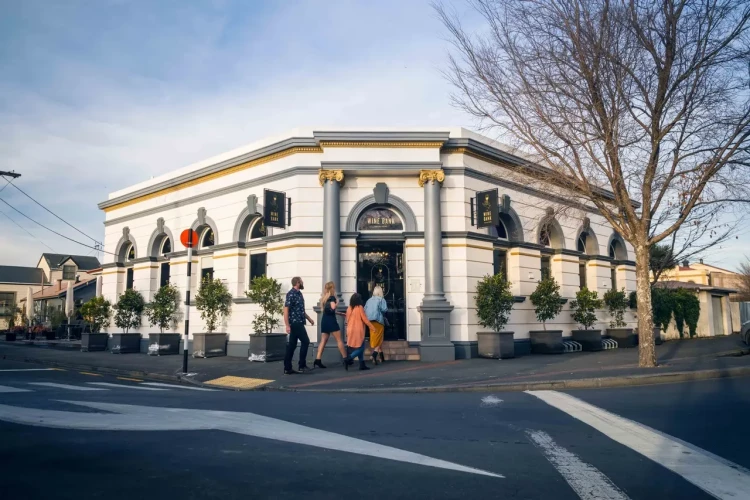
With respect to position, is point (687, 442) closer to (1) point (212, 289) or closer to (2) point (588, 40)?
(2) point (588, 40)

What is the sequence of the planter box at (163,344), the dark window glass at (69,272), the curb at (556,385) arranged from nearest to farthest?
1. the curb at (556,385)
2. the planter box at (163,344)
3. the dark window glass at (69,272)

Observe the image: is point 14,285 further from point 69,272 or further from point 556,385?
point 556,385

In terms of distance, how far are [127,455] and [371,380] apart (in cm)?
671

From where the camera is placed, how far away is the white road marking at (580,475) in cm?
382

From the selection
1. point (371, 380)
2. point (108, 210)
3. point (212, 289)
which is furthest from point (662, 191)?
point (108, 210)

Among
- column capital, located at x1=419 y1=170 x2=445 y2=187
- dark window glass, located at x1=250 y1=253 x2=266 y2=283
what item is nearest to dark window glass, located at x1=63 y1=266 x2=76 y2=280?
dark window glass, located at x1=250 y1=253 x2=266 y2=283

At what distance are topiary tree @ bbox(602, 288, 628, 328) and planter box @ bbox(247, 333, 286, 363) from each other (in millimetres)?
11951

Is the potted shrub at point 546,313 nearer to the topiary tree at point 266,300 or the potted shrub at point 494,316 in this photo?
the potted shrub at point 494,316

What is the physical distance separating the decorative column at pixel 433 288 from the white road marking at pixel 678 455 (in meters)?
7.51

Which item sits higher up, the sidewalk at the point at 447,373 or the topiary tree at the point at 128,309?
the topiary tree at the point at 128,309

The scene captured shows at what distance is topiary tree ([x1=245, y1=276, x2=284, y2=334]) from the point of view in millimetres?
15156

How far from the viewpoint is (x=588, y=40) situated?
37.6 ft

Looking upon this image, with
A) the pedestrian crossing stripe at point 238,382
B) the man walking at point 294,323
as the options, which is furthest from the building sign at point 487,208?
the pedestrian crossing stripe at point 238,382

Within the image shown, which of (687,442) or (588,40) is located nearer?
(687,442)
